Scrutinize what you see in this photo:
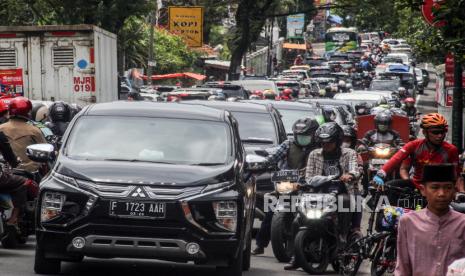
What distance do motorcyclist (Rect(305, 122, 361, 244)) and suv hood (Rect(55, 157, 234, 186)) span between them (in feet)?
6.65

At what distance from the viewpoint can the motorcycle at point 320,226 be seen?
13.2m

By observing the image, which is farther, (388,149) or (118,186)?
(388,149)

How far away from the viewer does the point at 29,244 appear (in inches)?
585

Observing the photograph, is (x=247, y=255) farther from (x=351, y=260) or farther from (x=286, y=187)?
(x=286, y=187)

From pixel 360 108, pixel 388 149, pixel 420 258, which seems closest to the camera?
pixel 420 258

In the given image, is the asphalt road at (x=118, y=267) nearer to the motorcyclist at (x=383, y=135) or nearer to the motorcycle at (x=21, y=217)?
the motorcycle at (x=21, y=217)

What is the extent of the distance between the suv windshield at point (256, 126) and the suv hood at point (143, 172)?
6.51 meters

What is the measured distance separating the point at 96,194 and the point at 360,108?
2324cm

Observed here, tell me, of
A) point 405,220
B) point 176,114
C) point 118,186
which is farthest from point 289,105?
point 405,220

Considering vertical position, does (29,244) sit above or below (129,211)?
below

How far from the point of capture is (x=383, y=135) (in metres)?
22.0

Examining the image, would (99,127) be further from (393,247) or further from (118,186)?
(393,247)

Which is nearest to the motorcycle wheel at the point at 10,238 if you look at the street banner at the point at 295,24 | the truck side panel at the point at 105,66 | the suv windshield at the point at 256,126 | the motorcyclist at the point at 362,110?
the suv windshield at the point at 256,126

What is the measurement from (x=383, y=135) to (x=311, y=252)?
8906 mm
